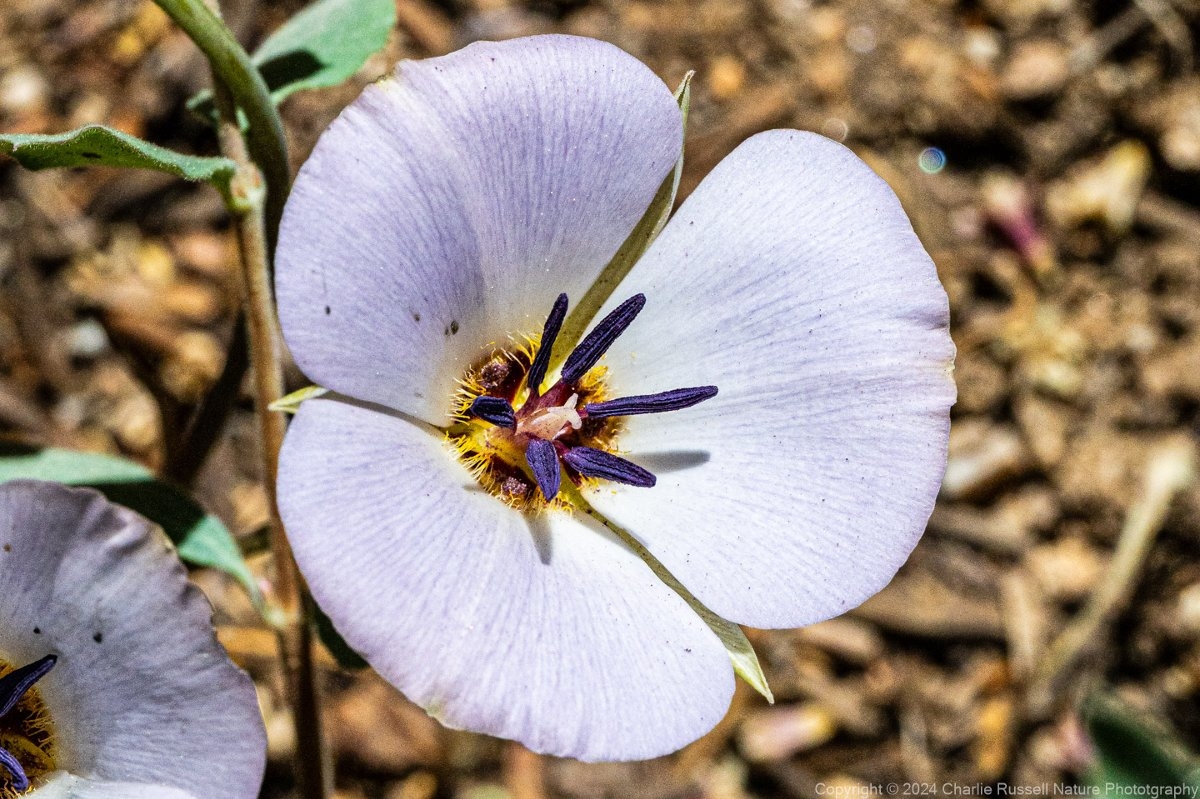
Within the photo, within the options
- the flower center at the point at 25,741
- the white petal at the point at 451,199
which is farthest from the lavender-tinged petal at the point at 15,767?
the white petal at the point at 451,199

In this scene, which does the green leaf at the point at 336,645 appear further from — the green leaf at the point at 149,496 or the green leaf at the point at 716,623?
the green leaf at the point at 716,623

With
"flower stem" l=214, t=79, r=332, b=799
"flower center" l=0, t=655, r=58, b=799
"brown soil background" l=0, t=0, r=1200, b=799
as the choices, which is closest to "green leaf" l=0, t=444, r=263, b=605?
"flower stem" l=214, t=79, r=332, b=799

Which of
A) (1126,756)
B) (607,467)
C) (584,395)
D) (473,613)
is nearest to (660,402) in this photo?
(607,467)

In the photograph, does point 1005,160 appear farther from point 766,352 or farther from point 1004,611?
point 766,352

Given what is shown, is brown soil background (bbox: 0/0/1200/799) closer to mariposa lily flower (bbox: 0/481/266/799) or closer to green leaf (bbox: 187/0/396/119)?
green leaf (bbox: 187/0/396/119)

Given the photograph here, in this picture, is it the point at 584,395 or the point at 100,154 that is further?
the point at 584,395

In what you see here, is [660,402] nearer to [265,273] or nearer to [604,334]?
[604,334]
